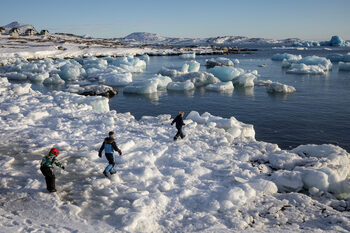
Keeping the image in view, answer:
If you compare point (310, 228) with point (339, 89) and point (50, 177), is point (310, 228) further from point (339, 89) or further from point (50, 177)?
point (339, 89)

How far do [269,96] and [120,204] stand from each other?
21451 millimetres

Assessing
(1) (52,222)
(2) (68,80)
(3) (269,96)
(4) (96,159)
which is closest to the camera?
(1) (52,222)

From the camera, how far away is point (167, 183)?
7594mm

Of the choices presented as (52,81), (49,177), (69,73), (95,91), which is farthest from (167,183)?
(69,73)

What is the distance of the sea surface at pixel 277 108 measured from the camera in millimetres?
15595

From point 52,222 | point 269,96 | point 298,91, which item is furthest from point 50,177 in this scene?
point 298,91

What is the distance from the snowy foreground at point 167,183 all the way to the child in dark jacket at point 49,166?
213mm

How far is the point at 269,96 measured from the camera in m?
25.3

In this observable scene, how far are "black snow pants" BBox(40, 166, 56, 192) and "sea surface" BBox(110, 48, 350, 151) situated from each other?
10876 millimetres

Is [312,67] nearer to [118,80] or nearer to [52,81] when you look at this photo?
[118,80]

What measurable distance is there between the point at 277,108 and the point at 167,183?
15.9 metres

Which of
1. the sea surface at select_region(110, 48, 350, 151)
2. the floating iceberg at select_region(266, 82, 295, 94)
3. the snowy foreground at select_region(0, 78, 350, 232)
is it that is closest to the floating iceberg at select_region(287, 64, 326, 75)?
→ the sea surface at select_region(110, 48, 350, 151)

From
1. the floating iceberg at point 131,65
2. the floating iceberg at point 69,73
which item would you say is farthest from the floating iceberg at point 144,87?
the floating iceberg at point 131,65

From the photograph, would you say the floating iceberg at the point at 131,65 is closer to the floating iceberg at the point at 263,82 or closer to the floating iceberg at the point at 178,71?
the floating iceberg at the point at 178,71
